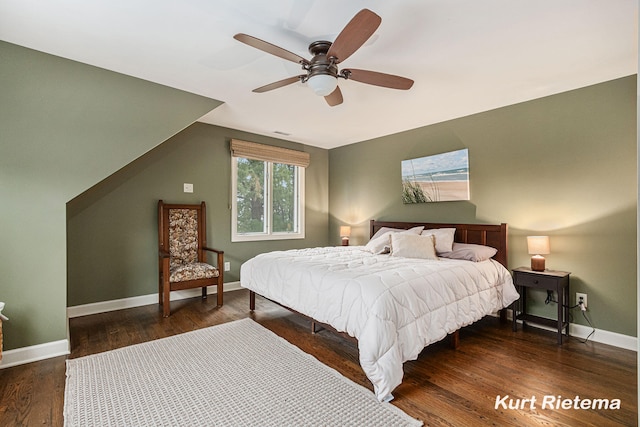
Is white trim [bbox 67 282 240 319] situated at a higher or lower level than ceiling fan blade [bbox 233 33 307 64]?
lower

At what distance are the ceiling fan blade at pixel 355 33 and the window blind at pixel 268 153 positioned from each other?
289cm

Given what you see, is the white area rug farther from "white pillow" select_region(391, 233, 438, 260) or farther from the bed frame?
"white pillow" select_region(391, 233, 438, 260)

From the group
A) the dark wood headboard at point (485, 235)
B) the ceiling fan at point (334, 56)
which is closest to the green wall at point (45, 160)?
the ceiling fan at point (334, 56)

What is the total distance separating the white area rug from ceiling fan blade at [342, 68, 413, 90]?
2.25 meters

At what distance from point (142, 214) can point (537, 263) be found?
4.64 metres

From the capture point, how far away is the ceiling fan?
67.4 inches

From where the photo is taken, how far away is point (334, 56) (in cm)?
206

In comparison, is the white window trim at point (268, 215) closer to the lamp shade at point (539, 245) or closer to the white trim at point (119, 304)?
the white trim at point (119, 304)

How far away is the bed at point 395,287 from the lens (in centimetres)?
204

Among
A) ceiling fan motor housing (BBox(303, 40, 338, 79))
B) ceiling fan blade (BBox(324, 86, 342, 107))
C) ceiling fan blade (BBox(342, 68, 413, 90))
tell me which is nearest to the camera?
ceiling fan motor housing (BBox(303, 40, 338, 79))

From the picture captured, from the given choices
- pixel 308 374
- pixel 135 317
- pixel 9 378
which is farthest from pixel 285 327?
pixel 9 378

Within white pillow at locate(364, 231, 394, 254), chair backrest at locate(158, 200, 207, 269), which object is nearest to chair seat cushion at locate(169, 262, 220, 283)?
chair backrest at locate(158, 200, 207, 269)

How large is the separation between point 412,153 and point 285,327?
3.07 meters

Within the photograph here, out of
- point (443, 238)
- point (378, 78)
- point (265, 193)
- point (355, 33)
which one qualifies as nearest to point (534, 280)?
point (443, 238)
